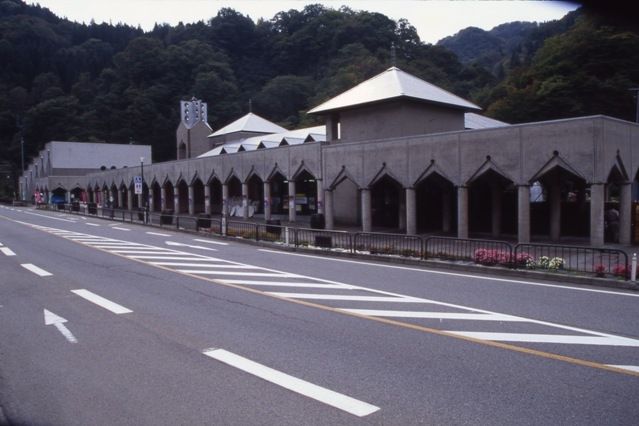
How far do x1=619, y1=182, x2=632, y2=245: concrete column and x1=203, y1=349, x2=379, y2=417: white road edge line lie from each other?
68.5ft

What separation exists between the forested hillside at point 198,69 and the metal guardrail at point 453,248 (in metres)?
50.7

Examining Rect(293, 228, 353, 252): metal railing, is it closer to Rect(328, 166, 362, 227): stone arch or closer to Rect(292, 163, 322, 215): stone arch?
Rect(328, 166, 362, 227): stone arch

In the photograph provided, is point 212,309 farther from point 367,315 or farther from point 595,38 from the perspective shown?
point 595,38

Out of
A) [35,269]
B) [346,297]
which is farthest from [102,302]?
[35,269]

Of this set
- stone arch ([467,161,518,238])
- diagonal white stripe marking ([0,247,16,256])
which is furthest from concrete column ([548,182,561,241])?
diagonal white stripe marking ([0,247,16,256])

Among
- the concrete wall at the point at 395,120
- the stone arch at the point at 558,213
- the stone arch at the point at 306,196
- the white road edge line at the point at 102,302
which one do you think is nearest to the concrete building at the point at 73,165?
the stone arch at the point at 306,196

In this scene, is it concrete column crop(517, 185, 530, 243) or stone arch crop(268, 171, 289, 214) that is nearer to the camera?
concrete column crop(517, 185, 530, 243)

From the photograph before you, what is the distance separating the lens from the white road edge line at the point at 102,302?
32.6ft

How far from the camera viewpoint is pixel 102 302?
1071cm

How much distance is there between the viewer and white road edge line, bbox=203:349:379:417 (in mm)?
5227

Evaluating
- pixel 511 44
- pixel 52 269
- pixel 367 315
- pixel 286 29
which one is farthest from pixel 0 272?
pixel 511 44

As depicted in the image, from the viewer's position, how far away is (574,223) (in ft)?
92.5

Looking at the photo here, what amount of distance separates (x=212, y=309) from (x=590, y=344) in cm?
667

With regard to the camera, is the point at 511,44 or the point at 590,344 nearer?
the point at 590,344
